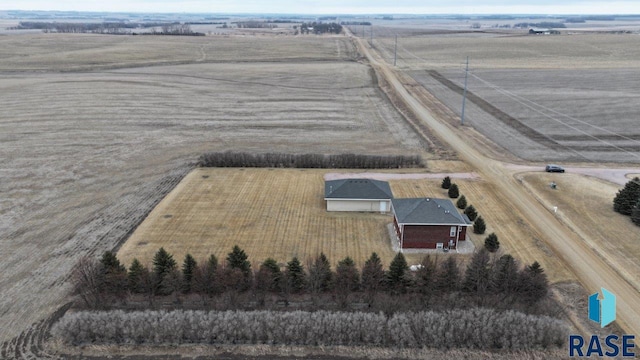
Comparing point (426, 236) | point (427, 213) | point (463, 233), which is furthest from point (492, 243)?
point (427, 213)

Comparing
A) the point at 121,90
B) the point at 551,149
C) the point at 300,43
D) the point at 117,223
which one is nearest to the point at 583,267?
the point at 551,149

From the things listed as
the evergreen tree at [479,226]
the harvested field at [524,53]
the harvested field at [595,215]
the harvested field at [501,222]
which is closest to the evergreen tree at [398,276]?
the harvested field at [501,222]

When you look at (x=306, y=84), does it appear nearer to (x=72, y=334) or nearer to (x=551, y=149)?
(x=551, y=149)

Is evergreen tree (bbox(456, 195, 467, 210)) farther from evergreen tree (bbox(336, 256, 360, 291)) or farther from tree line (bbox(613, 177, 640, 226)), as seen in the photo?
evergreen tree (bbox(336, 256, 360, 291))

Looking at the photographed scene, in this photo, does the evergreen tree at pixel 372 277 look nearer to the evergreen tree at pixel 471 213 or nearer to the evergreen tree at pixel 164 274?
the evergreen tree at pixel 164 274

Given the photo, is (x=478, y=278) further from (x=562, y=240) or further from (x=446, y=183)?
(x=446, y=183)
